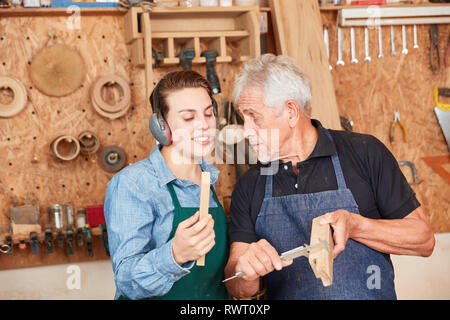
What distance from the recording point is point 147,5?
2.67 meters

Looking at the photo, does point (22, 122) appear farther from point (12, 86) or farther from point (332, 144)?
point (332, 144)

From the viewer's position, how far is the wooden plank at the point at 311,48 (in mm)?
2900

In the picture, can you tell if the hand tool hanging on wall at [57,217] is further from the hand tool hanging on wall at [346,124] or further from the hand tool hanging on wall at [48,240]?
the hand tool hanging on wall at [346,124]

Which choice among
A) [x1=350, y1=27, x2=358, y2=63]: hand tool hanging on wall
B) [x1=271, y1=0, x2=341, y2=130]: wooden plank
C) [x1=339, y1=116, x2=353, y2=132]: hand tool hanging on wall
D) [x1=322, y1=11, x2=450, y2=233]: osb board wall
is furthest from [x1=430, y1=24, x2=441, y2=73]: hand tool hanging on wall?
[x1=271, y1=0, x2=341, y2=130]: wooden plank

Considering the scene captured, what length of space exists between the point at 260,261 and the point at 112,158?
1545mm

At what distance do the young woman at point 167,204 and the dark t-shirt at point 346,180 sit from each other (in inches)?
4.2

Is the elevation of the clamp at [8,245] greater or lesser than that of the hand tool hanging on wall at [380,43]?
lesser

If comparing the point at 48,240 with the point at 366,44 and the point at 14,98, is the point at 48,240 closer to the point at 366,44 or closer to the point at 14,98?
the point at 14,98

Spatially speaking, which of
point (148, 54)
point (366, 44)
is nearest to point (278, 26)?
point (366, 44)

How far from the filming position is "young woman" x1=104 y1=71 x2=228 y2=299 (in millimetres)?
1525

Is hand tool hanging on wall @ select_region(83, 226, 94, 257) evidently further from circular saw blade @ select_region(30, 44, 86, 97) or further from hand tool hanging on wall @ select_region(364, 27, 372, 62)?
hand tool hanging on wall @ select_region(364, 27, 372, 62)

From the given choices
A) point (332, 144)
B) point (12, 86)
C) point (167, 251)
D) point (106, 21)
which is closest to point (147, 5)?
point (106, 21)

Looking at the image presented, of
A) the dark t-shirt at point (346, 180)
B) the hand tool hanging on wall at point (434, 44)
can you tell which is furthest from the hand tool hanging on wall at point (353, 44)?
the dark t-shirt at point (346, 180)

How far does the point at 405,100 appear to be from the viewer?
11.0 feet
